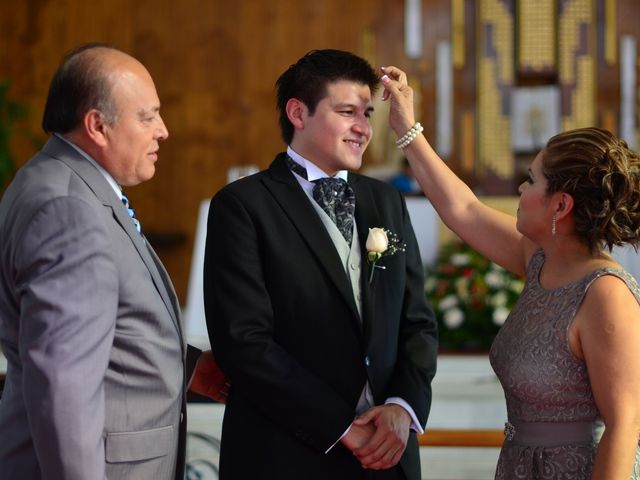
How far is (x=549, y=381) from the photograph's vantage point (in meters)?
2.37

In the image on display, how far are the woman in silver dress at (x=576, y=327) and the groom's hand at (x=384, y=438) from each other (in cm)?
26

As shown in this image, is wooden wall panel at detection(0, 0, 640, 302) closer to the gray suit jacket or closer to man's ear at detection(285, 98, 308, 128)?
man's ear at detection(285, 98, 308, 128)

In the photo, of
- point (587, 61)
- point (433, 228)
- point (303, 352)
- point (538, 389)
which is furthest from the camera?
point (587, 61)

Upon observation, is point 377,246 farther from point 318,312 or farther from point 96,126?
point 96,126

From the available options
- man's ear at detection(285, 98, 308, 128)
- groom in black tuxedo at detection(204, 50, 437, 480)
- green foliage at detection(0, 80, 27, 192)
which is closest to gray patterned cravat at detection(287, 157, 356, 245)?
groom in black tuxedo at detection(204, 50, 437, 480)

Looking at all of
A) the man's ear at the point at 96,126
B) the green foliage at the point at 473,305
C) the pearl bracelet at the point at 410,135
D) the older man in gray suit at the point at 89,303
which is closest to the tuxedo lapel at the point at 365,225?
the pearl bracelet at the point at 410,135

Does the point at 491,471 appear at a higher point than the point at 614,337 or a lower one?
lower

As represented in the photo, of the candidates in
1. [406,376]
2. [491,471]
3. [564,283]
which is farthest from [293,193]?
[491,471]

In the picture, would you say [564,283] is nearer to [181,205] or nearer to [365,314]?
[365,314]

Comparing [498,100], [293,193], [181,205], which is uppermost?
[293,193]

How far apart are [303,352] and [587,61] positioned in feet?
22.6

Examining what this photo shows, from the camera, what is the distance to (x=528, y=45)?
8.82 m

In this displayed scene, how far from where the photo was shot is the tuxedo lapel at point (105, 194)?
2.19 m

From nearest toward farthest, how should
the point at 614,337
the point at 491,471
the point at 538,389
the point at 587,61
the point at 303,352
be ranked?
the point at 614,337 < the point at 538,389 < the point at 303,352 < the point at 491,471 < the point at 587,61
